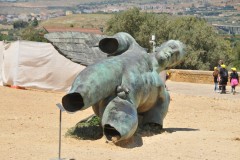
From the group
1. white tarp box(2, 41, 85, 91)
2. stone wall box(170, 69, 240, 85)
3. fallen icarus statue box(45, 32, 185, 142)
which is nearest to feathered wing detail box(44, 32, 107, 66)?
fallen icarus statue box(45, 32, 185, 142)

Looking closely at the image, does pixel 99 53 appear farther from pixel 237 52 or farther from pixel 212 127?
pixel 237 52

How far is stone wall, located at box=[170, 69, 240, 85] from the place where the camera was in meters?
30.2

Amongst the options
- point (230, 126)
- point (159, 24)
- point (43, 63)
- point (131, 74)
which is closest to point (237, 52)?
point (159, 24)

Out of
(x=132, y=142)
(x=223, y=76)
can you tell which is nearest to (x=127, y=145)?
(x=132, y=142)

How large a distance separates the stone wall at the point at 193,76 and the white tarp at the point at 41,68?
10360 millimetres

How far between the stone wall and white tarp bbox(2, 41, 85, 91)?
10.4m

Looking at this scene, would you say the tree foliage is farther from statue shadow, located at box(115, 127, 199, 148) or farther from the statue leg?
the statue leg

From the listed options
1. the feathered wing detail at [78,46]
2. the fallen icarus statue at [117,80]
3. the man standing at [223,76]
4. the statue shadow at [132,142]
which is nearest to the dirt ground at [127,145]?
the statue shadow at [132,142]

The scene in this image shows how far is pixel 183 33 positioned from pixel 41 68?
23.1 metres

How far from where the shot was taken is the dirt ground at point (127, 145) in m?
9.72

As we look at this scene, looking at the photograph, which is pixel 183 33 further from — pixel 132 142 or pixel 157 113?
pixel 132 142

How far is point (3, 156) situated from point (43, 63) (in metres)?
12.6

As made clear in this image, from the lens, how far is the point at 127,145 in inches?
411

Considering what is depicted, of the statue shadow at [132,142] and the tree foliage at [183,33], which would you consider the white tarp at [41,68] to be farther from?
the tree foliage at [183,33]
